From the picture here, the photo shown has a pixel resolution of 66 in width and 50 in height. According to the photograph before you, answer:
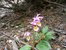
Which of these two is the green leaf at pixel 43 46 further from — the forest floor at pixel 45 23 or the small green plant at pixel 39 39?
the forest floor at pixel 45 23

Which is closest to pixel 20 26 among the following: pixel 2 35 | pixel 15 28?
pixel 15 28

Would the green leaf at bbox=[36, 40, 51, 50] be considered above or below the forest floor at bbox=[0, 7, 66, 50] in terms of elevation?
above

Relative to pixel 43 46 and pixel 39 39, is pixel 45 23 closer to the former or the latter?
pixel 39 39

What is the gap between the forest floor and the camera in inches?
125

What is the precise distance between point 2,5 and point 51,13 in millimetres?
848

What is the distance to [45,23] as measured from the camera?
145 inches

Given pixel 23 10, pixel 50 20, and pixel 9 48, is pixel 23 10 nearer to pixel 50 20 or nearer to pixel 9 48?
pixel 50 20

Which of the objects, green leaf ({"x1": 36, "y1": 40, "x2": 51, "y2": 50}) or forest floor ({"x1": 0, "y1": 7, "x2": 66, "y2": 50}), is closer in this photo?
green leaf ({"x1": 36, "y1": 40, "x2": 51, "y2": 50})

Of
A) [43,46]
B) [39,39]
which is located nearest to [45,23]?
[39,39]

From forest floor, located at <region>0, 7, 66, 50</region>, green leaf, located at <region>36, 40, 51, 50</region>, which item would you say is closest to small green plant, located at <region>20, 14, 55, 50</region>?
green leaf, located at <region>36, 40, 51, 50</region>

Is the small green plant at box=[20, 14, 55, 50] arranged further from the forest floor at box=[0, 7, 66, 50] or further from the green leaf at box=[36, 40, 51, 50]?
the forest floor at box=[0, 7, 66, 50]

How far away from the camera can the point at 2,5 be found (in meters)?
4.12

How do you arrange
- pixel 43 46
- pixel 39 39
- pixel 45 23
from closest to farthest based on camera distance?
pixel 43 46
pixel 39 39
pixel 45 23

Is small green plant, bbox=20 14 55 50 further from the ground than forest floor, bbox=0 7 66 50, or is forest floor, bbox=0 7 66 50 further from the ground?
small green plant, bbox=20 14 55 50
